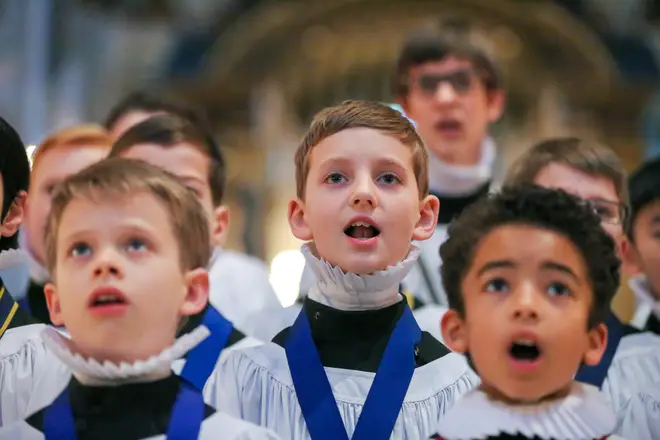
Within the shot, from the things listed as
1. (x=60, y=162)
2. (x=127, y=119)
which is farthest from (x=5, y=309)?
(x=127, y=119)

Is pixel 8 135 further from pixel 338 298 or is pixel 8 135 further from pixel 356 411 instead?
pixel 356 411

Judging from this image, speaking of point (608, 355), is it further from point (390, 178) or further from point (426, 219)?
point (390, 178)

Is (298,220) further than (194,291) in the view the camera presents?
Yes

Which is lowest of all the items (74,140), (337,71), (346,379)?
(346,379)

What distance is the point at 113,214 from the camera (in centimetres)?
142

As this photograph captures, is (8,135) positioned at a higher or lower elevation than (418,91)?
lower

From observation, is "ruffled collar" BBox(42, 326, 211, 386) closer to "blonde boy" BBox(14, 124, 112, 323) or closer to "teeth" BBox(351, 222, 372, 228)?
"teeth" BBox(351, 222, 372, 228)

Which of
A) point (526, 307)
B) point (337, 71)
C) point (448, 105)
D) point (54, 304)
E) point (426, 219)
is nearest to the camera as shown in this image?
point (526, 307)

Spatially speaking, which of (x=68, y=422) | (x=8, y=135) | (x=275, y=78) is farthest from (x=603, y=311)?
(x=275, y=78)

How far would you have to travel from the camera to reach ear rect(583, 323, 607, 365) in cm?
142

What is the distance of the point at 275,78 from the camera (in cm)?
713

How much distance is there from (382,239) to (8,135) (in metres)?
0.70

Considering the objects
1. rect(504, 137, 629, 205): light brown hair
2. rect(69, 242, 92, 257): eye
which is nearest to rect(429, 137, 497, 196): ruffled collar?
rect(504, 137, 629, 205): light brown hair

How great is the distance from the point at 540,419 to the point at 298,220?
557mm
